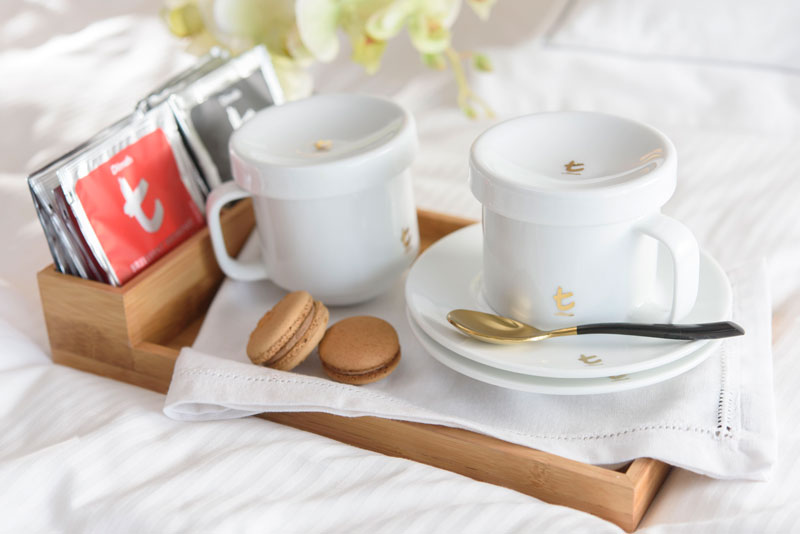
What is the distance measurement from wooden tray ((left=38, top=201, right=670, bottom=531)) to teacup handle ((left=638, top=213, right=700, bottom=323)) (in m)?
0.11

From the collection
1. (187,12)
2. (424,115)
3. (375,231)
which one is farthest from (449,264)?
(424,115)

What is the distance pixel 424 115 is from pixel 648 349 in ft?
2.27

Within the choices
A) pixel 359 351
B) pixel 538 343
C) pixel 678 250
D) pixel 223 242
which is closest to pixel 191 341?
pixel 223 242

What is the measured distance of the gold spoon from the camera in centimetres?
54

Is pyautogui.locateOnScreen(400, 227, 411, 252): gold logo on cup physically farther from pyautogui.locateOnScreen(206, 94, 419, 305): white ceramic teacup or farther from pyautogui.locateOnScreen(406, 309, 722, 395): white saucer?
pyautogui.locateOnScreen(406, 309, 722, 395): white saucer

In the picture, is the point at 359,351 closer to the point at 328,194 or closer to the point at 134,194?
the point at 328,194

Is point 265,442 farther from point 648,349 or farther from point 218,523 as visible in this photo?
point 648,349

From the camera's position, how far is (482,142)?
1.90ft

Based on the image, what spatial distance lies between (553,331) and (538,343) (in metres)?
0.01

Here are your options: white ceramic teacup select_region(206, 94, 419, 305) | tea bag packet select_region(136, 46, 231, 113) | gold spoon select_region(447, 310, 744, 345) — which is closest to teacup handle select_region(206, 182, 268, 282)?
white ceramic teacup select_region(206, 94, 419, 305)

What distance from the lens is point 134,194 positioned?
0.70 metres

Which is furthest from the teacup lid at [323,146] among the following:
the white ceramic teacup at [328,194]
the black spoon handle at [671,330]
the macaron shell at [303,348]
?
the black spoon handle at [671,330]

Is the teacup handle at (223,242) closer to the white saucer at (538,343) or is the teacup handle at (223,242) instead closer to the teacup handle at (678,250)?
the white saucer at (538,343)

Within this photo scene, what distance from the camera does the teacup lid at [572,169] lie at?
52 cm
